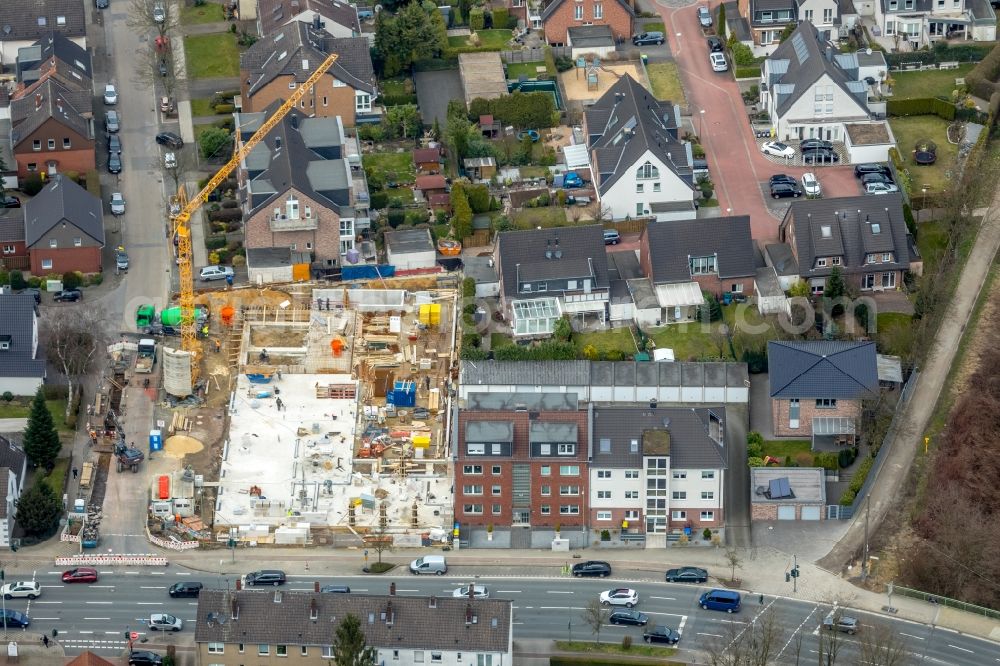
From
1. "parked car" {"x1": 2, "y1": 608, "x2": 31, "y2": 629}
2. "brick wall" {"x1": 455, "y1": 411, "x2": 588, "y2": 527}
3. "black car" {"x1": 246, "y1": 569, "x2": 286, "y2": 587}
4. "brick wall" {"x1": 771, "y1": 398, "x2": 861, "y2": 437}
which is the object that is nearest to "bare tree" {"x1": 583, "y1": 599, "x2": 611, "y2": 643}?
"brick wall" {"x1": 455, "y1": 411, "x2": 588, "y2": 527}

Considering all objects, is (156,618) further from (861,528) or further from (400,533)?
(861,528)

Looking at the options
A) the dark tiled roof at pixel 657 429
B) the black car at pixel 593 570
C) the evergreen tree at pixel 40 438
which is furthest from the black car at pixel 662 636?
the evergreen tree at pixel 40 438

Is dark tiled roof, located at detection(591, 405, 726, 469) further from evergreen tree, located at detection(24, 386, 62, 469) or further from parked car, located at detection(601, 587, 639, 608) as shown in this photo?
evergreen tree, located at detection(24, 386, 62, 469)

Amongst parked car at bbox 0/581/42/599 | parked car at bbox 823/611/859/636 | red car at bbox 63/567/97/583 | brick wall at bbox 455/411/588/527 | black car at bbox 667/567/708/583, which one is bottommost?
parked car at bbox 823/611/859/636

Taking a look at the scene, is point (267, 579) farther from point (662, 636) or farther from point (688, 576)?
point (688, 576)

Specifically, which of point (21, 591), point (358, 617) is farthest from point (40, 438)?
point (358, 617)
